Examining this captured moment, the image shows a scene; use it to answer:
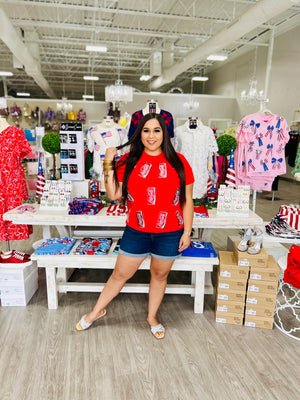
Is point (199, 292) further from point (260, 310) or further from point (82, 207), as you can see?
point (82, 207)

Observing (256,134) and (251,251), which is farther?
(256,134)

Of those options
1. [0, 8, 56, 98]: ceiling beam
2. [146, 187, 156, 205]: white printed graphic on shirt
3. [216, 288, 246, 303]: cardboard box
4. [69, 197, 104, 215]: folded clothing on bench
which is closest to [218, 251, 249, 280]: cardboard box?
[216, 288, 246, 303]: cardboard box

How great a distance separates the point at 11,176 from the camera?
3223mm

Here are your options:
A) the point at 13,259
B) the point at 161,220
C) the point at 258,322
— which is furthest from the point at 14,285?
the point at 258,322

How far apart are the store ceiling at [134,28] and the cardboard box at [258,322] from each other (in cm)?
541

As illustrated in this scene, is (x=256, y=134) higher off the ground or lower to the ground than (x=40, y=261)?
higher

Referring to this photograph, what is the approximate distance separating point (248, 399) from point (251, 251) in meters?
1.05

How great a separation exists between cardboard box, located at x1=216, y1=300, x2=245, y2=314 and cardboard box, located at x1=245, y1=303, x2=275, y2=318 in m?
0.06

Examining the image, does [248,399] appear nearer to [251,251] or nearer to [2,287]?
[251,251]

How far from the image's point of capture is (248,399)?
1874 mm

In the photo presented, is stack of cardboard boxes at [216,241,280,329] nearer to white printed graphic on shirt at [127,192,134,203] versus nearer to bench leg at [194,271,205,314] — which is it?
bench leg at [194,271,205,314]

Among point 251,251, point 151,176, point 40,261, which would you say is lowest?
point 40,261

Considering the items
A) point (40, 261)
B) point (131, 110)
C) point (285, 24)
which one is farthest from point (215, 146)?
point (131, 110)

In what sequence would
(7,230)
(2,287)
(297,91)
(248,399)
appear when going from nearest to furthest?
(248,399)
(2,287)
(7,230)
(297,91)
